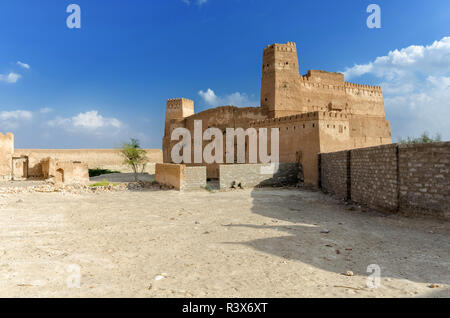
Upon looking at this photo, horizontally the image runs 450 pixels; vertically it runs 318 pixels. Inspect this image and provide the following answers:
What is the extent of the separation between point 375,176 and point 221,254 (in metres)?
6.88

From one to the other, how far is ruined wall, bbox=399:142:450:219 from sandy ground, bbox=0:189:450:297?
1.56 feet

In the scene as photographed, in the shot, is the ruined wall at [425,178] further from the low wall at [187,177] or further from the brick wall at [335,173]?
the low wall at [187,177]

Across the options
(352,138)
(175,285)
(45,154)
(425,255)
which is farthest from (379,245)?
(45,154)

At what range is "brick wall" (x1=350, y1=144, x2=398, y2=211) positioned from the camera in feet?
25.8

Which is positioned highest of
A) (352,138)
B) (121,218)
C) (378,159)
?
(352,138)

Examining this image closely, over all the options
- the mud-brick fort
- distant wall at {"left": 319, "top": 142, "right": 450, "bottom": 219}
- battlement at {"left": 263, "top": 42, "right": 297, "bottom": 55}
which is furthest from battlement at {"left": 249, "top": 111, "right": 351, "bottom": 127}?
battlement at {"left": 263, "top": 42, "right": 297, "bottom": 55}

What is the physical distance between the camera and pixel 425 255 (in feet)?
14.4

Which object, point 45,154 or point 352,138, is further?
point 45,154

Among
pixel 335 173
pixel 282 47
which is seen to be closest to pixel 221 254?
pixel 335 173

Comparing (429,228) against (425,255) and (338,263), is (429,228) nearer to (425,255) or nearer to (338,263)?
(425,255)

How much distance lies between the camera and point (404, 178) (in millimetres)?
7406

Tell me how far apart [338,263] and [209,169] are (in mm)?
21956

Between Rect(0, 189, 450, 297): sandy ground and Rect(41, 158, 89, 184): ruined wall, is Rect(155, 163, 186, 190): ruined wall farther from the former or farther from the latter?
Rect(41, 158, 89, 184): ruined wall
